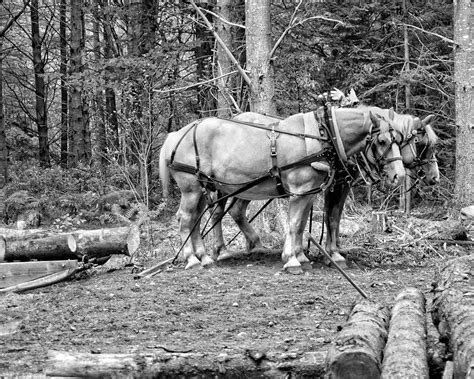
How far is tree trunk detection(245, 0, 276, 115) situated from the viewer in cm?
1216

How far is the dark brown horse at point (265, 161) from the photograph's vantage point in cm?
962

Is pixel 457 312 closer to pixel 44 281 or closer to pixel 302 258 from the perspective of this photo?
pixel 302 258

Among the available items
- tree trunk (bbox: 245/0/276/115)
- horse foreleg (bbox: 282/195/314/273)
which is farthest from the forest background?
horse foreleg (bbox: 282/195/314/273)

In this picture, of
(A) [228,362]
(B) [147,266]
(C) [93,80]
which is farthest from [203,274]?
(C) [93,80]

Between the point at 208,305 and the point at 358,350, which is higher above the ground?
the point at 358,350

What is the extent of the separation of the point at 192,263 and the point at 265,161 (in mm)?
1700

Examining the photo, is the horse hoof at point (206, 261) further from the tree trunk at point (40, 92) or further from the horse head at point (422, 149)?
the tree trunk at point (40, 92)

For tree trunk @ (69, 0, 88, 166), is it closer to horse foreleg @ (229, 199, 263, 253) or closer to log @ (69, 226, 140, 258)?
log @ (69, 226, 140, 258)

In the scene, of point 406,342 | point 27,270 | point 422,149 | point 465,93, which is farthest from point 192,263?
point 465,93

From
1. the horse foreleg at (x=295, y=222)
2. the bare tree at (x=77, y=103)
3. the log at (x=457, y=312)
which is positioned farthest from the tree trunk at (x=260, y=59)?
the bare tree at (x=77, y=103)

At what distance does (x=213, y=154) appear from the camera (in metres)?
10.3

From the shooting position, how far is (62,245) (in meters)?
10.4

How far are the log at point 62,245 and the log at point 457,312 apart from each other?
15.5 feet

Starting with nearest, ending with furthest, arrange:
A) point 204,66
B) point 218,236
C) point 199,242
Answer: point 199,242
point 218,236
point 204,66
